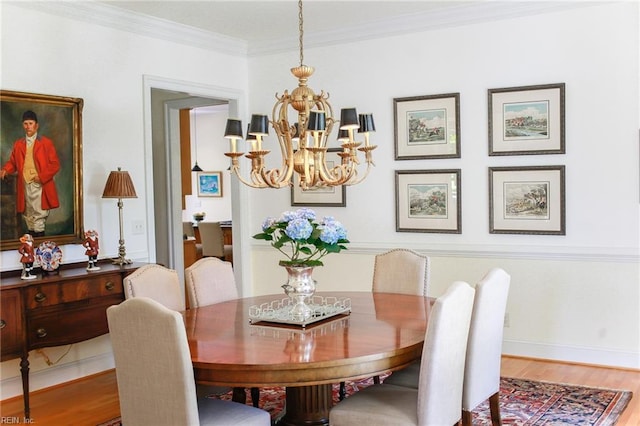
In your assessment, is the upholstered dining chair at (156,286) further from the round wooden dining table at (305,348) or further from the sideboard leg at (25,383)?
the sideboard leg at (25,383)

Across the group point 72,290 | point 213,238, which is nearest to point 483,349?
point 72,290

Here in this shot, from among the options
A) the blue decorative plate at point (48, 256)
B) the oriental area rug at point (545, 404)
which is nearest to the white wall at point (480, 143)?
the blue decorative plate at point (48, 256)

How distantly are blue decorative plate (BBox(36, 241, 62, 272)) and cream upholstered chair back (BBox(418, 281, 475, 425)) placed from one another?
275cm

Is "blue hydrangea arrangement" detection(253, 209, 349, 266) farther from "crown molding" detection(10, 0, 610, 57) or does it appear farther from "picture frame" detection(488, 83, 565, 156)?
"crown molding" detection(10, 0, 610, 57)

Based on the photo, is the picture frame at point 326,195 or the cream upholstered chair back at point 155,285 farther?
the picture frame at point 326,195

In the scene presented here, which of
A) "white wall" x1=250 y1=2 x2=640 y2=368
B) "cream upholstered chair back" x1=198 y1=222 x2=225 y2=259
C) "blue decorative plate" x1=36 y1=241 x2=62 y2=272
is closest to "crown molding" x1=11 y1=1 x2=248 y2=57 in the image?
"white wall" x1=250 y1=2 x2=640 y2=368

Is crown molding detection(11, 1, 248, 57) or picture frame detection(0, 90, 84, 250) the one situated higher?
crown molding detection(11, 1, 248, 57)

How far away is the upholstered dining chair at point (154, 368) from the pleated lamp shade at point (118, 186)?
7.31 ft

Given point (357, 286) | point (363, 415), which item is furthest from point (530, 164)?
point (363, 415)

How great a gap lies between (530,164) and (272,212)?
8.08 ft

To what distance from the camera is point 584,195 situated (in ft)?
15.5

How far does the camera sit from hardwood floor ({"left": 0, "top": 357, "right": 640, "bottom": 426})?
394cm

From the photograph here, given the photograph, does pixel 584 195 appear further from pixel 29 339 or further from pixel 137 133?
pixel 29 339

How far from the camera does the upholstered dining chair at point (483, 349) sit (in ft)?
9.70
